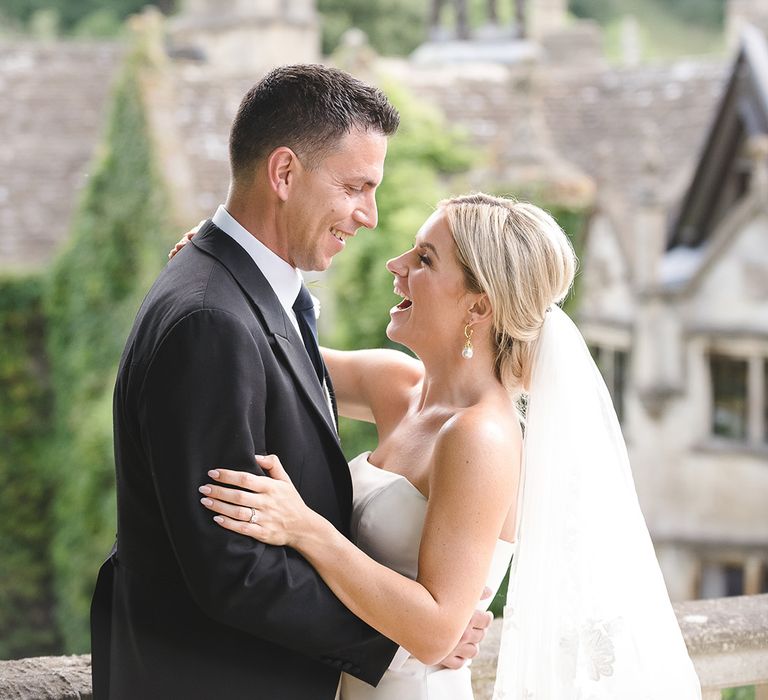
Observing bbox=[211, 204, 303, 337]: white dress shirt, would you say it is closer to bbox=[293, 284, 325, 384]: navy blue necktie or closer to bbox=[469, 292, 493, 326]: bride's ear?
bbox=[293, 284, 325, 384]: navy blue necktie

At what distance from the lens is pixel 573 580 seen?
3090 millimetres

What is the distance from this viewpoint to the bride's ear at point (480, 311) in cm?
308

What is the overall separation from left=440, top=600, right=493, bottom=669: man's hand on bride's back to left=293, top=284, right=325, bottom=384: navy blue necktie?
637 mm

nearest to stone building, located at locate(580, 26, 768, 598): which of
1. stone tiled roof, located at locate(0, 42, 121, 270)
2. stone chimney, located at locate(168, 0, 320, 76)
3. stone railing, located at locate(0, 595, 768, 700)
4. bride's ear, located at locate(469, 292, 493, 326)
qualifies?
stone tiled roof, located at locate(0, 42, 121, 270)

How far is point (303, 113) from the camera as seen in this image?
8.76ft

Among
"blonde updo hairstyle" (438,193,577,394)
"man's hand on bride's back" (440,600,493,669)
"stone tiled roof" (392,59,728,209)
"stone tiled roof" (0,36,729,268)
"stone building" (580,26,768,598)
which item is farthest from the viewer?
"stone tiled roof" (392,59,728,209)

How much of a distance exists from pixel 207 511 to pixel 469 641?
31.3 inches

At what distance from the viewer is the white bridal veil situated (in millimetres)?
3045

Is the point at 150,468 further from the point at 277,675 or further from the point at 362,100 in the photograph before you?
the point at 362,100

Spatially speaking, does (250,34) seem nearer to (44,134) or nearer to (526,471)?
(44,134)

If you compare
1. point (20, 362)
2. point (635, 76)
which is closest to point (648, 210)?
point (635, 76)

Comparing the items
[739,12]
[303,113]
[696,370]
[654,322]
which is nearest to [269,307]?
[303,113]

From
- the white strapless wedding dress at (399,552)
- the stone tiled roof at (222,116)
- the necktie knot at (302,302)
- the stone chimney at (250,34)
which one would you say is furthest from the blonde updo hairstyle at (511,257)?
the stone chimney at (250,34)

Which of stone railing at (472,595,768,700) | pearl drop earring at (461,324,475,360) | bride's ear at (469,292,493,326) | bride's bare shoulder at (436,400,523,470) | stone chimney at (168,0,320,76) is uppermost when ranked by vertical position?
stone chimney at (168,0,320,76)
